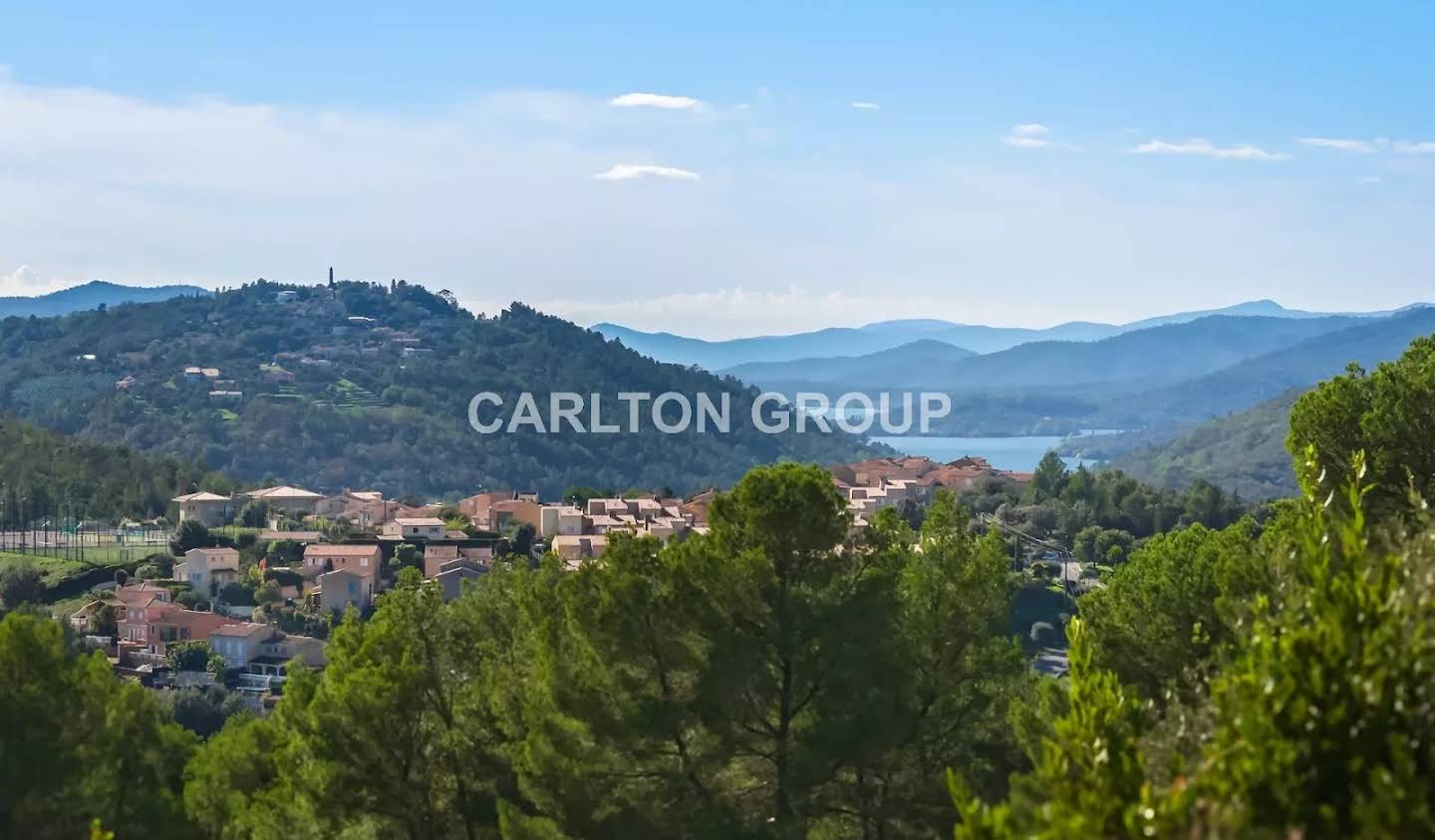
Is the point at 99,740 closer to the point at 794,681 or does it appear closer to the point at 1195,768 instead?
the point at 794,681

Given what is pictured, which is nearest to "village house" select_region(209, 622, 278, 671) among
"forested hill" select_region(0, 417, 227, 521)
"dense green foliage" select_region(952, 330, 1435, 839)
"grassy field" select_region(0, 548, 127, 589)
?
"grassy field" select_region(0, 548, 127, 589)

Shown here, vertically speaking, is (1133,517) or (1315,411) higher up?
(1315,411)

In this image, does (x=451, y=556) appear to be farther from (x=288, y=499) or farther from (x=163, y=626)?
(x=288, y=499)

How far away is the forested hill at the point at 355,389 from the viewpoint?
10019 centimetres

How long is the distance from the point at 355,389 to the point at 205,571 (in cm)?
7113

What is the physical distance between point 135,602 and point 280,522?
687 inches

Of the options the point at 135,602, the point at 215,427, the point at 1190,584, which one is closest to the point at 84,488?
the point at 135,602

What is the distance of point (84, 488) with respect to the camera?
59094 millimetres

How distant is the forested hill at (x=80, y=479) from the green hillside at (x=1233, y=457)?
58.2 metres

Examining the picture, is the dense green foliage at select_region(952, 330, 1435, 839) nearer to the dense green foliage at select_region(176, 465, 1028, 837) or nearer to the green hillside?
the dense green foliage at select_region(176, 465, 1028, 837)

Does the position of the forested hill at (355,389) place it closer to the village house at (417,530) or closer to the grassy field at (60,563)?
the village house at (417,530)

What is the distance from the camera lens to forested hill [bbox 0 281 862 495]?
100188 mm

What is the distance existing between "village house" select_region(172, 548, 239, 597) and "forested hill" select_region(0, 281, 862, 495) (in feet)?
132

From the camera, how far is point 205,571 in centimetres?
4800
